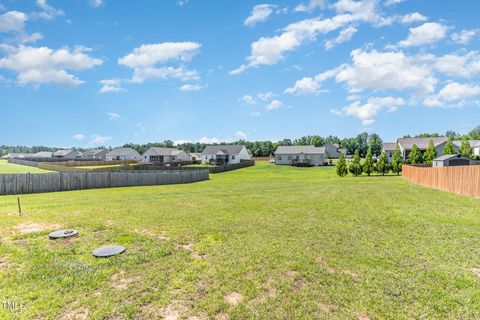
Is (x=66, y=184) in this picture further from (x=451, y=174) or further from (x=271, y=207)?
(x=451, y=174)

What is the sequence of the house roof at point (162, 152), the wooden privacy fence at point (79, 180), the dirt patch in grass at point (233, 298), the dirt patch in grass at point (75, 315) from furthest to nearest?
the house roof at point (162, 152) → the wooden privacy fence at point (79, 180) → the dirt patch in grass at point (233, 298) → the dirt patch in grass at point (75, 315)

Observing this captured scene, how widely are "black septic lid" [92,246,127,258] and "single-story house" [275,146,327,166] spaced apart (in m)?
55.0

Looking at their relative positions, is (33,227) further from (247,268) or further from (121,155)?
(121,155)

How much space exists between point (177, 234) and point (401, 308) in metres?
5.58

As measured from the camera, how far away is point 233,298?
4.40 m

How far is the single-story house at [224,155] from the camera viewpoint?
6669 centimetres

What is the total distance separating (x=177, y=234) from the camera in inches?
308

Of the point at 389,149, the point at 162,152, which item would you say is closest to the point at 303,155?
the point at 389,149

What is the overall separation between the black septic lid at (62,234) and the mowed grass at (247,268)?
0.32 m

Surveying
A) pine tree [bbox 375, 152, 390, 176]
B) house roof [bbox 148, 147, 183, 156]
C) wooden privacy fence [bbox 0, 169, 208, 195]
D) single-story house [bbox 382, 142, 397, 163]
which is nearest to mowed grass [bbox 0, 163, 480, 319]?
wooden privacy fence [bbox 0, 169, 208, 195]

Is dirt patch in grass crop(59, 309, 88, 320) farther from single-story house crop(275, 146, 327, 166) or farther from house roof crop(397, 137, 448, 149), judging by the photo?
single-story house crop(275, 146, 327, 166)

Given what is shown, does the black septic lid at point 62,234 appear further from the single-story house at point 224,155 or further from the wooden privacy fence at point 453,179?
the single-story house at point 224,155

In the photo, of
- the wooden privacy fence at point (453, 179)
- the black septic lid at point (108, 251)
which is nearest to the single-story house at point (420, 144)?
the wooden privacy fence at point (453, 179)

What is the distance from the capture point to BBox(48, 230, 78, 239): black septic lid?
738 cm
